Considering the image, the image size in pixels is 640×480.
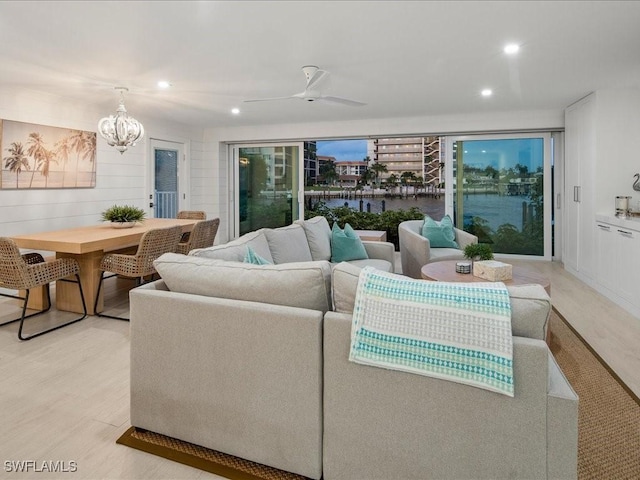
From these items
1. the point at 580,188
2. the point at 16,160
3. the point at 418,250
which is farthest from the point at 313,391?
the point at 580,188

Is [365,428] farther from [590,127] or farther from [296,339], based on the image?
[590,127]

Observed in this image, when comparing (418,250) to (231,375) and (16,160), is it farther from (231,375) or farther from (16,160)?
(16,160)

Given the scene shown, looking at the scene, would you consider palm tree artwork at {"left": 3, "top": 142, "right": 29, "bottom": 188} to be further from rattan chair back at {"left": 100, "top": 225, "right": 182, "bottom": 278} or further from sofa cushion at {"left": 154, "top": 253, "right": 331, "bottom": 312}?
sofa cushion at {"left": 154, "top": 253, "right": 331, "bottom": 312}

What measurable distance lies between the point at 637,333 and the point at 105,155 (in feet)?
21.0

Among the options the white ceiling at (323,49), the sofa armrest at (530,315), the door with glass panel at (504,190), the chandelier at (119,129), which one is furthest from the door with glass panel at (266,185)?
the sofa armrest at (530,315)

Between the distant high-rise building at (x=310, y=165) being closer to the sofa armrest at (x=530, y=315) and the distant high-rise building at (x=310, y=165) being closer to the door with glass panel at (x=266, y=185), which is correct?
the door with glass panel at (x=266, y=185)

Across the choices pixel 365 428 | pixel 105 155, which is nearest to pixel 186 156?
pixel 105 155

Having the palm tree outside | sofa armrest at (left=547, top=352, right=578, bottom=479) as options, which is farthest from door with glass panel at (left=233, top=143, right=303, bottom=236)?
sofa armrest at (left=547, top=352, right=578, bottom=479)

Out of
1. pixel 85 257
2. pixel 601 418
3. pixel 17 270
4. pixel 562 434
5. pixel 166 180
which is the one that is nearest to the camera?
pixel 562 434

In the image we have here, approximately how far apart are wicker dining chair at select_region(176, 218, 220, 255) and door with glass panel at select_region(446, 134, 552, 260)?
4.07 m

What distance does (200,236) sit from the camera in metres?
4.63

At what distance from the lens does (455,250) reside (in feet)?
15.5

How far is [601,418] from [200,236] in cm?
393

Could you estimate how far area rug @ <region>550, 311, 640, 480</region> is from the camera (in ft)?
5.62
